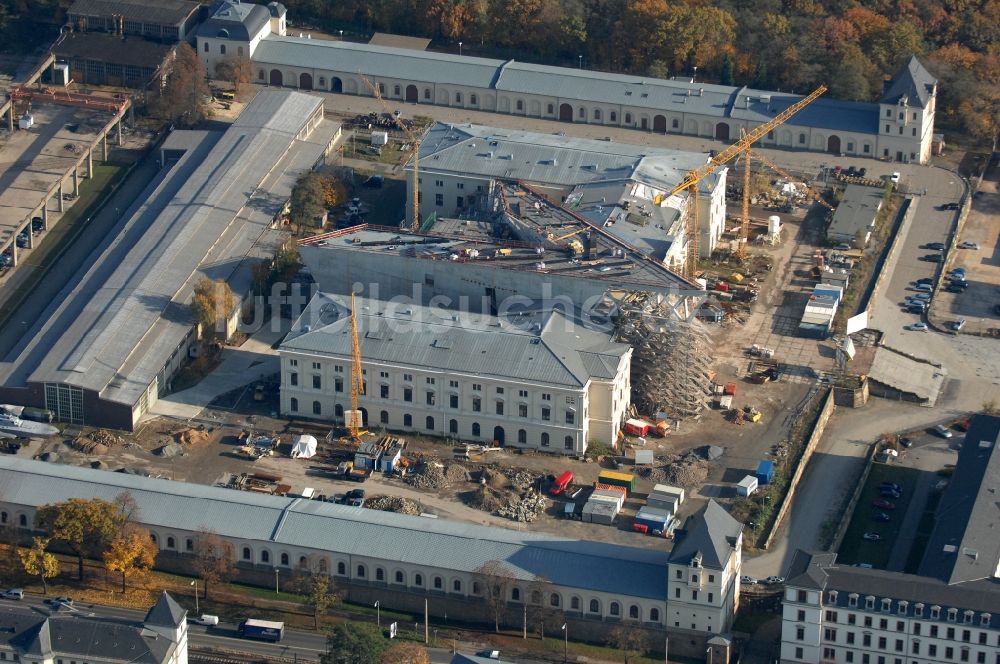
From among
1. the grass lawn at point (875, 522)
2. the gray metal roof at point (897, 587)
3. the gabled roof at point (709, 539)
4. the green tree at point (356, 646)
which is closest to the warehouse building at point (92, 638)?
the green tree at point (356, 646)

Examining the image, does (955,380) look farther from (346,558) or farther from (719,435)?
(346,558)

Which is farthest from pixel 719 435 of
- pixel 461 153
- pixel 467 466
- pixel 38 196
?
pixel 38 196

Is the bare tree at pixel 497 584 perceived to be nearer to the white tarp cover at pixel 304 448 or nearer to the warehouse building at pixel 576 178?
the white tarp cover at pixel 304 448

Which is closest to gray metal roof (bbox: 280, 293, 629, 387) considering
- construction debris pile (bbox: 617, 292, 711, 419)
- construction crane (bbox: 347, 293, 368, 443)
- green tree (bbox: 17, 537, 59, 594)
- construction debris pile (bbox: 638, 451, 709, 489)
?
construction crane (bbox: 347, 293, 368, 443)

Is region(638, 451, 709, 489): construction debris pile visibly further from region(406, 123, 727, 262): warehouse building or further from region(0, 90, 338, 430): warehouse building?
region(0, 90, 338, 430): warehouse building

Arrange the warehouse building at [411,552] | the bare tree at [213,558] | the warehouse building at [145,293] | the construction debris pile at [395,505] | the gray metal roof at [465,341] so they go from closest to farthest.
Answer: the warehouse building at [411,552] → the bare tree at [213,558] → the construction debris pile at [395,505] → the gray metal roof at [465,341] → the warehouse building at [145,293]

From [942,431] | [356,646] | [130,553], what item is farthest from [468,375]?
[942,431]
